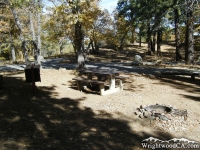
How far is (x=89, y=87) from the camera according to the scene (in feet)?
33.0

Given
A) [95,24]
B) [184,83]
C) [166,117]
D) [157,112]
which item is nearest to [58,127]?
[166,117]

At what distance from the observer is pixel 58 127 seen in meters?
5.32

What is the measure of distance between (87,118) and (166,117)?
236cm

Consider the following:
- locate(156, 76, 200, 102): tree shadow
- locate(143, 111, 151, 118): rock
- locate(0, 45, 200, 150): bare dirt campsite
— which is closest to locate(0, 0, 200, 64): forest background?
locate(156, 76, 200, 102): tree shadow

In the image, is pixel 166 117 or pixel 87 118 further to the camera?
pixel 87 118

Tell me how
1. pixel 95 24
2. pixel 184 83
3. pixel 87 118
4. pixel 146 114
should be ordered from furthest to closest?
pixel 95 24 < pixel 184 83 < pixel 146 114 < pixel 87 118

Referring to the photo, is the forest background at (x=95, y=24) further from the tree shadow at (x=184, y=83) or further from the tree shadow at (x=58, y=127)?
the tree shadow at (x=58, y=127)

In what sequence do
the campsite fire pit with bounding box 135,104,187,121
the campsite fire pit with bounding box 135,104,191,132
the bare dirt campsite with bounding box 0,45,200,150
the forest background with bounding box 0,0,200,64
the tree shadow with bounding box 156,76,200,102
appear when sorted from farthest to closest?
the forest background with bounding box 0,0,200,64, the tree shadow with bounding box 156,76,200,102, the campsite fire pit with bounding box 135,104,187,121, the campsite fire pit with bounding box 135,104,191,132, the bare dirt campsite with bounding box 0,45,200,150

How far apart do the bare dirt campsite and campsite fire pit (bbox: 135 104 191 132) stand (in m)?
0.03

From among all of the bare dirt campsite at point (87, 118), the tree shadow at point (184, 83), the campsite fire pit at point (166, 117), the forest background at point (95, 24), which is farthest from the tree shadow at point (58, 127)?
the forest background at point (95, 24)

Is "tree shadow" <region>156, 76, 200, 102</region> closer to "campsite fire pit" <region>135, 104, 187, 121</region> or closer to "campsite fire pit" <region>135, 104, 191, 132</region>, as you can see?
"campsite fire pit" <region>135, 104, 187, 121</region>

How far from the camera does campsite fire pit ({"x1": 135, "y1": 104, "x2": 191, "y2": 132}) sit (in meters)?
5.61

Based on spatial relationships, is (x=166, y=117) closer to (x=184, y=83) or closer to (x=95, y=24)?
(x=184, y=83)

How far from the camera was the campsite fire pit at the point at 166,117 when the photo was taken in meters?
5.61
